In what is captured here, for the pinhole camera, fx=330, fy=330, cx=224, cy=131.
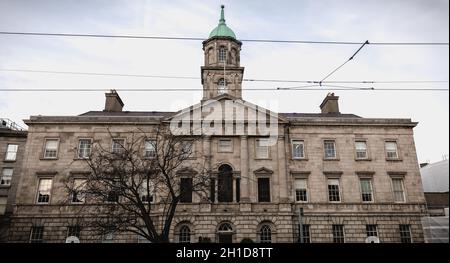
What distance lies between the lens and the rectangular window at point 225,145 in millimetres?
29119

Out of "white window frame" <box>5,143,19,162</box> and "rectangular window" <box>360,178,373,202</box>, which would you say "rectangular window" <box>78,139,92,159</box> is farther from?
"rectangular window" <box>360,178,373,202</box>

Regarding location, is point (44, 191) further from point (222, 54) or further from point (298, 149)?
point (298, 149)

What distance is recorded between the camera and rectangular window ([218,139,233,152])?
29119 mm

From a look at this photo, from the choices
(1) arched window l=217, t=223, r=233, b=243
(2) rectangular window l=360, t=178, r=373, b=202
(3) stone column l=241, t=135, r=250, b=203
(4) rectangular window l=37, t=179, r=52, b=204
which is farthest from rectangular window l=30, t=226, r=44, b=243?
(2) rectangular window l=360, t=178, r=373, b=202

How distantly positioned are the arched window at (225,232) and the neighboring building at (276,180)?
0.08m

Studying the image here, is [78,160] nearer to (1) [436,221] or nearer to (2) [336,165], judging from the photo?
(2) [336,165]

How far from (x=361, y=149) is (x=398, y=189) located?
4574mm

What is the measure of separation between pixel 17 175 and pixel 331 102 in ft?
108

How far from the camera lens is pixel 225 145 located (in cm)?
2930

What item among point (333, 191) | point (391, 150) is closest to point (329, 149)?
point (333, 191)

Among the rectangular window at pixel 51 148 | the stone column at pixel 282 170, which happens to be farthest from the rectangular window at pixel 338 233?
the rectangular window at pixel 51 148

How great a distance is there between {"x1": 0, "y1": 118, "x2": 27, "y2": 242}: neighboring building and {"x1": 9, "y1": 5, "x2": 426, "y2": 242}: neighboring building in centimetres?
448

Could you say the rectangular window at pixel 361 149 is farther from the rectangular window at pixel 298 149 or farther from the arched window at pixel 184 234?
the arched window at pixel 184 234
